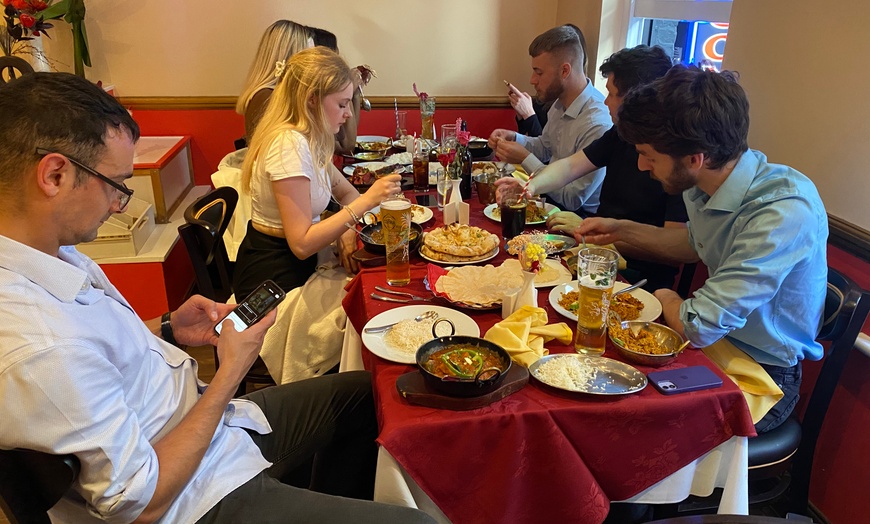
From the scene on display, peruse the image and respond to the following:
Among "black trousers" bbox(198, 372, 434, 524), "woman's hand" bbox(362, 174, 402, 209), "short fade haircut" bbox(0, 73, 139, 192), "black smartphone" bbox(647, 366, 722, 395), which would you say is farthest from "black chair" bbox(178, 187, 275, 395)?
"black smartphone" bbox(647, 366, 722, 395)

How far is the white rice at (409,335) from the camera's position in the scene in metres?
1.28

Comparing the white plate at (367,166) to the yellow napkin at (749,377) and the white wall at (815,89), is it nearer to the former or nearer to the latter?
the white wall at (815,89)

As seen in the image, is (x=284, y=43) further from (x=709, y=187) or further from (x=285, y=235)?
(x=709, y=187)

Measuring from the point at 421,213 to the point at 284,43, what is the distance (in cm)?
136

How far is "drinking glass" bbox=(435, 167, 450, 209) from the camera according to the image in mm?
2237

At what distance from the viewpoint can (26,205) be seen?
3.13ft

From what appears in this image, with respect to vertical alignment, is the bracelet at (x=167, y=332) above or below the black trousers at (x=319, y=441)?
above

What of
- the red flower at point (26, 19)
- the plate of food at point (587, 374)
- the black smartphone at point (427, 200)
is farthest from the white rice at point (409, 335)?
the red flower at point (26, 19)

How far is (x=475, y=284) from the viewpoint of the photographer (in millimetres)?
1552

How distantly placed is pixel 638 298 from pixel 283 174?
43.4 inches

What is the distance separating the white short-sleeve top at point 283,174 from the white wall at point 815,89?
1.54 m

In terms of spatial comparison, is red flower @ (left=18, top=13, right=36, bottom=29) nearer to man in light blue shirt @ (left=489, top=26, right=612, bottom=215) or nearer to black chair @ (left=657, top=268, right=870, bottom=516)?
man in light blue shirt @ (left=489, top=26, right=612, bottom=215)

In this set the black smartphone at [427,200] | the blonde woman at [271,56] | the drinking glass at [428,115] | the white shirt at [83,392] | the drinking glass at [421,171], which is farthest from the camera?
the drinking glass at [428,115]

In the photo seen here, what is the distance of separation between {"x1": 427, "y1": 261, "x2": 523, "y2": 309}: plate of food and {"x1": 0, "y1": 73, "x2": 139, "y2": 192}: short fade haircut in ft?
2.68
